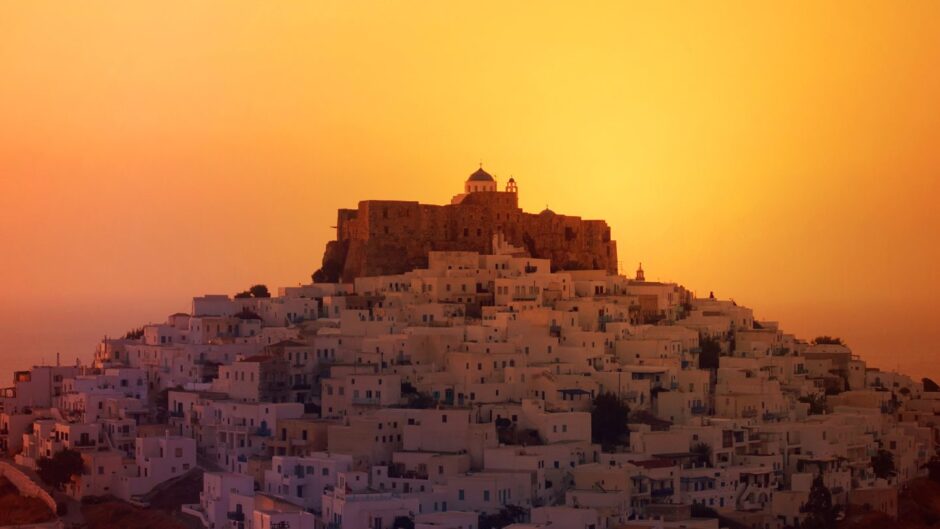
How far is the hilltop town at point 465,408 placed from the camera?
1783 inches

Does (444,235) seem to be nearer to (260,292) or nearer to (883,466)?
(260,292)

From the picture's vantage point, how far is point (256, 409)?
4875 centimetres

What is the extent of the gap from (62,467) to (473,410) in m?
9.10

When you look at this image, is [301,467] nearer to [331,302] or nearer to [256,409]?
[256,409]

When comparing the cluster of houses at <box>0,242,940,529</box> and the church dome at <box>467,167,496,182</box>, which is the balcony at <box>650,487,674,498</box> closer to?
the cluster of houses at <box>0,242,940,529</box>

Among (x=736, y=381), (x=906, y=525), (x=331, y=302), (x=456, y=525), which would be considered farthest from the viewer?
(x=331, y=302)

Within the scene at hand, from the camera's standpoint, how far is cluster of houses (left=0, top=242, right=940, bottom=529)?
148 feet

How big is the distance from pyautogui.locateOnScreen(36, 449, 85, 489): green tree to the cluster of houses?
203 mm

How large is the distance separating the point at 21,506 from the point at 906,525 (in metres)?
19.8

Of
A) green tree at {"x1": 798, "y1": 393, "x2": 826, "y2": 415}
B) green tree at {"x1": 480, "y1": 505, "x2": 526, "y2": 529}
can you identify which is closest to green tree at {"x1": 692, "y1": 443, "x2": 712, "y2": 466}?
green tree at {"x1": 480, "y1": 505, "x2": 526, "y2": 529}

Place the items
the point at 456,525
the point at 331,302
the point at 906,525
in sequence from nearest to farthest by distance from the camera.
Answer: the point at 456,525 → the point at 906,525 → the point at 331,302

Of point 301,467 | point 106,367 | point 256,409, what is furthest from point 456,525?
point 106,367

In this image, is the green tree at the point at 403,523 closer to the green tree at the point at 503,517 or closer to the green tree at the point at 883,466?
the green tree at the point at 503,517

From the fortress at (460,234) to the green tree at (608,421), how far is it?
38.4 ft
